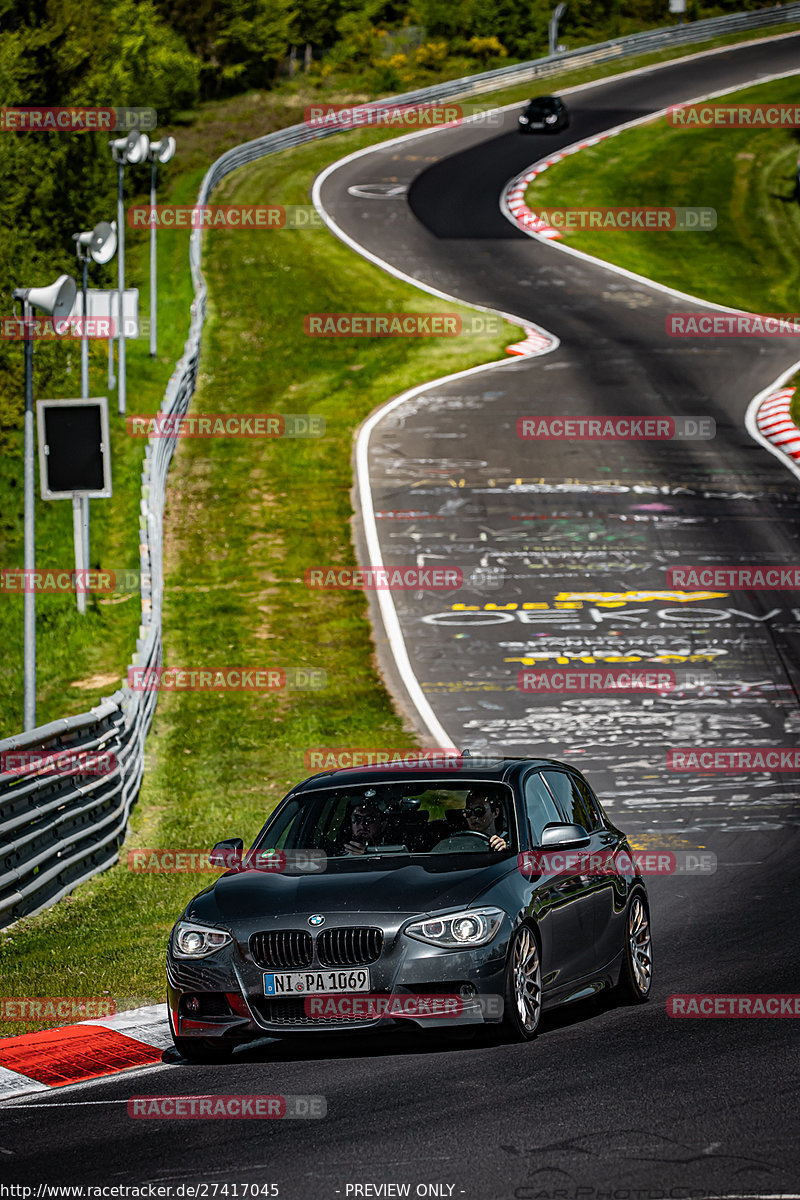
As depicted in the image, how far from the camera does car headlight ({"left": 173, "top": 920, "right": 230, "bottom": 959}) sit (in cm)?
832

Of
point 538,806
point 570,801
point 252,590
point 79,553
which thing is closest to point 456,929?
point 538,806

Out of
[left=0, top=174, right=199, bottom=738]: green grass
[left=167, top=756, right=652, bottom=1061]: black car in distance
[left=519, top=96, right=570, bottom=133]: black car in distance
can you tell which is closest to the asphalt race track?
[left=167, top=756, right=652, bottom=1061]: black car in distance

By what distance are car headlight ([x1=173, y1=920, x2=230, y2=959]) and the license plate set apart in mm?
337

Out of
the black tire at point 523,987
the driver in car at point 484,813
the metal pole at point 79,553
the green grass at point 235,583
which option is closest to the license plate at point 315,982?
the black tire at point 523,987

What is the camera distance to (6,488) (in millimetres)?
34469

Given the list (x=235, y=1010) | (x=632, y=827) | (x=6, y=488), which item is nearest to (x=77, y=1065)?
(x=235, y=1010)

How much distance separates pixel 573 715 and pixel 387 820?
40.8ft

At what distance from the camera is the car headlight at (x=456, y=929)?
8086 millimetres

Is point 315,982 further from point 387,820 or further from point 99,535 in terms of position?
point 99,535

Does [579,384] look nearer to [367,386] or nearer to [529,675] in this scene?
[367,386]

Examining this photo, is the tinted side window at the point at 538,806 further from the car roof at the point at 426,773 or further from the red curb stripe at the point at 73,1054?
the red curb stripe at the point at 73,1054

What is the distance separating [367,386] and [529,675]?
1811 centimetres

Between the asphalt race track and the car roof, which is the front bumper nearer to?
the asphalt race track

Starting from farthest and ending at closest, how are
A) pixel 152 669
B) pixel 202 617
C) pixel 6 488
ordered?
pixel 6 488 < pixel 202 617 < pixel 152 669
